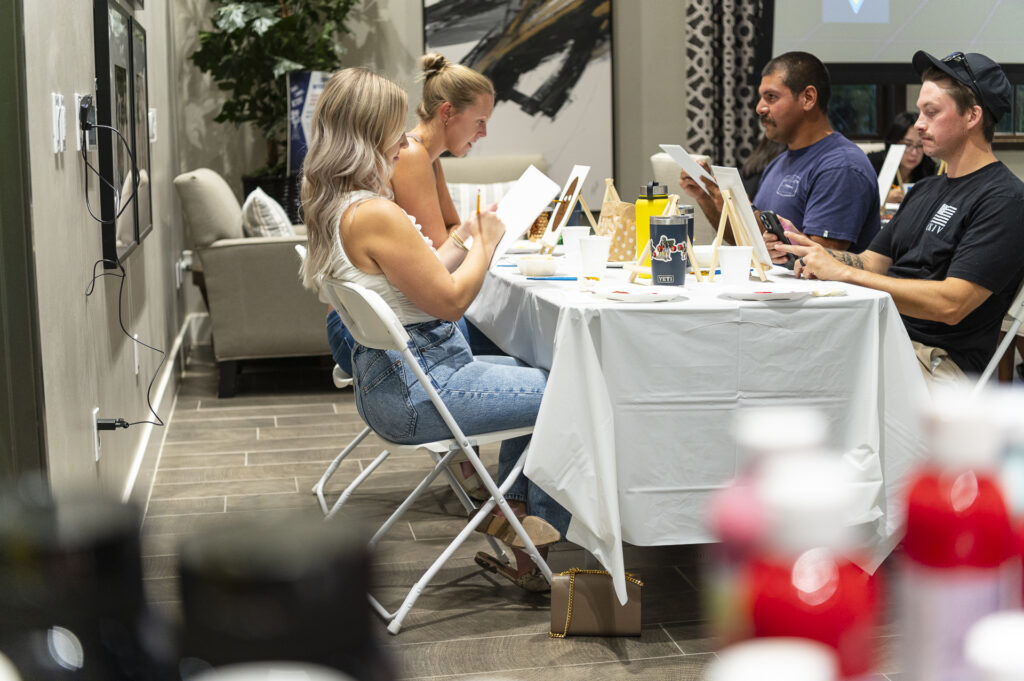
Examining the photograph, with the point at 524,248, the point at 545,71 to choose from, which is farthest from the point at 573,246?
the point at 545,71

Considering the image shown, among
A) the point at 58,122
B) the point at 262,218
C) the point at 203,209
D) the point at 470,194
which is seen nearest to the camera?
the point at 58,122

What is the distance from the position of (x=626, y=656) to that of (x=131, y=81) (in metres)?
2.29

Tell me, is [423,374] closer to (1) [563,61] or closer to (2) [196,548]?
(2) [196,548]

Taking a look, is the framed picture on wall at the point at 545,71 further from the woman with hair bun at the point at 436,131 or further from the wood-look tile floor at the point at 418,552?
the woman with hair bun at the point at 436,131

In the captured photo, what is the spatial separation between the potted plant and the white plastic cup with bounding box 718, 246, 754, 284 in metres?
3.91

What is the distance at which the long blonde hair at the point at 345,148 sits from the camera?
97.8 inches

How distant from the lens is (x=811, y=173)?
324 centimetres

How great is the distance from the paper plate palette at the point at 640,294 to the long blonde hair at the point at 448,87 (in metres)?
1.06

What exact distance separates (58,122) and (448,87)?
51.3 inches

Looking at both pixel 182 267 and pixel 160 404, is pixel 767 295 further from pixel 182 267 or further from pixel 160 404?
pixel 182 267

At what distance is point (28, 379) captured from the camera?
6.55 feet

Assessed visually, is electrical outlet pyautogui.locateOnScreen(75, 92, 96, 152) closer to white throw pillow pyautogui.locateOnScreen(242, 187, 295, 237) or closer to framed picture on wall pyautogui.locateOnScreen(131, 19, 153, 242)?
framed picture on wall pyautogui.locateOnScreen(131, 19, 153, 242)

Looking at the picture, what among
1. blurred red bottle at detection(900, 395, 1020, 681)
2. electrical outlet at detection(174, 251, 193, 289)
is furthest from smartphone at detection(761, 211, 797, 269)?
electrical outlet at detection(174, 251, 193, 289)

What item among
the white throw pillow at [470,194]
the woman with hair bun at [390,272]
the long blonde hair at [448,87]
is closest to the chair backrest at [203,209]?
the white throw pillow at [470,194]
